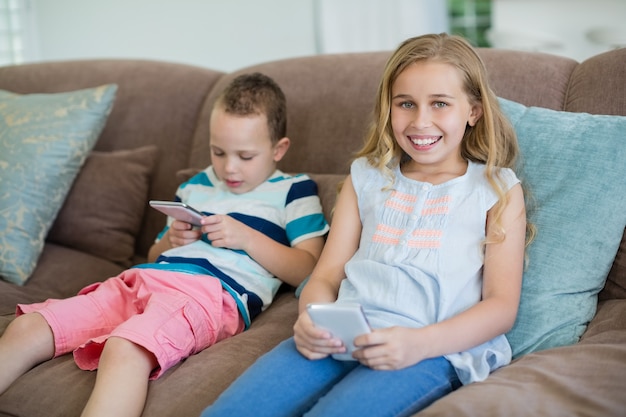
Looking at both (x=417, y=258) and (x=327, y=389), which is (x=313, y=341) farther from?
(x=417, y=258)

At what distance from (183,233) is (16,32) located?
2.84 meters

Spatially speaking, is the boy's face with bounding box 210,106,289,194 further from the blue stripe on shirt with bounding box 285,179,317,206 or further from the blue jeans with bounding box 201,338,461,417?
the blue jeans with bounding box 201,338,461,417

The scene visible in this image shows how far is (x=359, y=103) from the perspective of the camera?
2.21 metres

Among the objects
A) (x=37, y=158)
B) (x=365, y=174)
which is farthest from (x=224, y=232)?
(x=37, y=158)

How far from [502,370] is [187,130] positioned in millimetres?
1527

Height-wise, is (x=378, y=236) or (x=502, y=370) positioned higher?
(x=378, y=236)

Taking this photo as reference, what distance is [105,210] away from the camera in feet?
7.95

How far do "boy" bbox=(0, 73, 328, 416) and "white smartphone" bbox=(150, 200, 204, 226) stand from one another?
3 cm

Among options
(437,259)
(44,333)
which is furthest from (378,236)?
(44,333)

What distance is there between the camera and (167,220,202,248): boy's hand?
194 centimetres

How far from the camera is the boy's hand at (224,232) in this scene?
1.84 metres

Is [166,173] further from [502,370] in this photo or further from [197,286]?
[502,370]

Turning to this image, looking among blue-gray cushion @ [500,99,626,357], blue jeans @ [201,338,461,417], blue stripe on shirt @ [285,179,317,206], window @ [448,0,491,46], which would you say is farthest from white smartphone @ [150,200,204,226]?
window @ [448,0,491,46]

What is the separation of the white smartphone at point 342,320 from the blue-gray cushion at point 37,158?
1248 mm
